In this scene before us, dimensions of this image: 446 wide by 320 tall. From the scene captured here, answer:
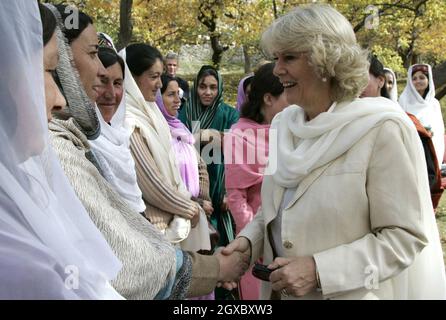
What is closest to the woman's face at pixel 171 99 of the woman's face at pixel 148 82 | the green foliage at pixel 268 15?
the woman's face at pixel 148 82

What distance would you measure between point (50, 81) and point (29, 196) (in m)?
0.36

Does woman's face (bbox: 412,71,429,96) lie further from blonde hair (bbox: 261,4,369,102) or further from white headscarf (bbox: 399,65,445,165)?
blonde hair (bbox: 261,4,369,102)

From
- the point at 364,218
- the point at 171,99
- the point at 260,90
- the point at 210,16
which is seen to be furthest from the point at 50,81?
the point at 210,16

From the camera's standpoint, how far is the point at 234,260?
216 cm

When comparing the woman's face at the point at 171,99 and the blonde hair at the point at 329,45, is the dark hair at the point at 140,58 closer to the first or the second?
the woman's face at the point at 171,99

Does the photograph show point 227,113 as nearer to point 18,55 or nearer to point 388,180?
point 388,180

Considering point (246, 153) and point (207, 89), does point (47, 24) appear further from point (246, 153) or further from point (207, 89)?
point (207, 89)

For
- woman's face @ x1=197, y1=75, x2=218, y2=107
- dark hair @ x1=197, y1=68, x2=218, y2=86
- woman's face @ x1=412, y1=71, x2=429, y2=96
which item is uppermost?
dark hair @ x1=197, y1=68, x2=218, y2=86

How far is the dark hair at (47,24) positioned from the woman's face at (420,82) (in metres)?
6.96

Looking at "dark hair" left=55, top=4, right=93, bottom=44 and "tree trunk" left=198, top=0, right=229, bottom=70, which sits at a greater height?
"dark hair" left=55, top=4, right=93, bottom=44

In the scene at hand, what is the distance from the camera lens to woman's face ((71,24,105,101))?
2248 mm

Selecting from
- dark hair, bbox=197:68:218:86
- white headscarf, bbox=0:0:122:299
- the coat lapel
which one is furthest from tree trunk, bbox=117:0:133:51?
white headscarf, bbox=0:0:122:299

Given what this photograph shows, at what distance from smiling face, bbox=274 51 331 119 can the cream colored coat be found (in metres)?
0.25
